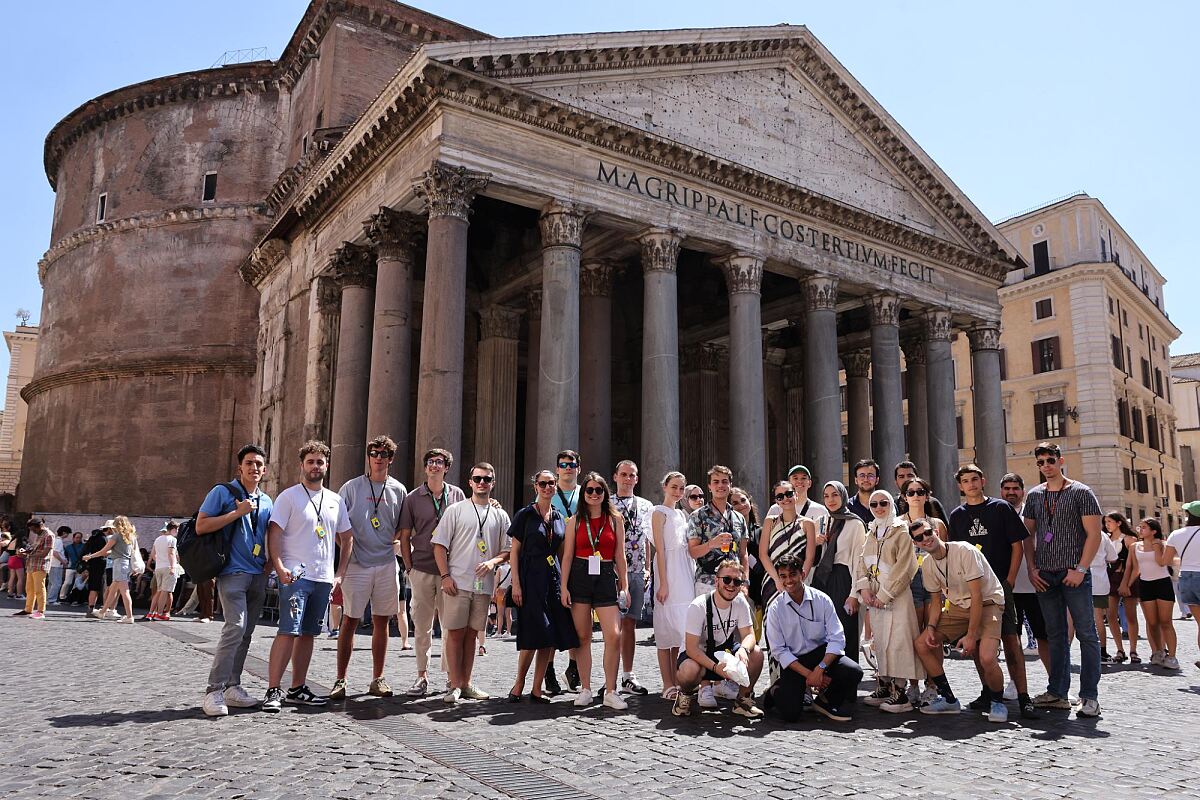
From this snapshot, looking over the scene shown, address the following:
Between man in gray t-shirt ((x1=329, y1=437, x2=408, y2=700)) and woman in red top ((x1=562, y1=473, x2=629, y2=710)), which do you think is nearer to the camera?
woman in red top ((x1=562, y1=473, x2=629, y2=710))

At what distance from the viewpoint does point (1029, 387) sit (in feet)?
110

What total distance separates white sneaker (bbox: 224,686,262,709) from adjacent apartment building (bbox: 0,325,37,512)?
4861 centimetres

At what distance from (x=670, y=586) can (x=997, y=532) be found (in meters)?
2.48

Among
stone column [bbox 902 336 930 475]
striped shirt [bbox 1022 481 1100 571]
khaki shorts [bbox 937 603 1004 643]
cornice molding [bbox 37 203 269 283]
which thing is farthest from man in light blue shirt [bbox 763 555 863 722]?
cornice molding [bbox 37 203 269 283]

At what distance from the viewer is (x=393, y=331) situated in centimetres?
1539

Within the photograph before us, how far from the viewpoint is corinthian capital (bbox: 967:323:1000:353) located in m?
22.7

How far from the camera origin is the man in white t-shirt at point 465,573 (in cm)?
631

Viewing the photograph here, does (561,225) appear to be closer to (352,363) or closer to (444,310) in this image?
(444,310)

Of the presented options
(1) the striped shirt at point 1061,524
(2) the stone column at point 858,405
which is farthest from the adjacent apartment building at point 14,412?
(1) the striped shirt at point 1061,524

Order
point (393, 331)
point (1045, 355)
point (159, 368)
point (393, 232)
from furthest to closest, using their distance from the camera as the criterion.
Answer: point (1045, 355) < point (159, 368) < point (393, 232) < point (393, 331)

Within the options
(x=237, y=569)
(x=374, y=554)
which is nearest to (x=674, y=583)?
(x=374, y=554)

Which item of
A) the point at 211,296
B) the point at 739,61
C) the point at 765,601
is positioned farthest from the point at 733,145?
the point at 211,296

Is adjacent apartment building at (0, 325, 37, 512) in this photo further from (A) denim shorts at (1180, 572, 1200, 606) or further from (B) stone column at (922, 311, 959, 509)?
(A) denim shorts at (1180, 572, 1200, 606)

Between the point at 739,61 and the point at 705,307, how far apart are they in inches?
291
